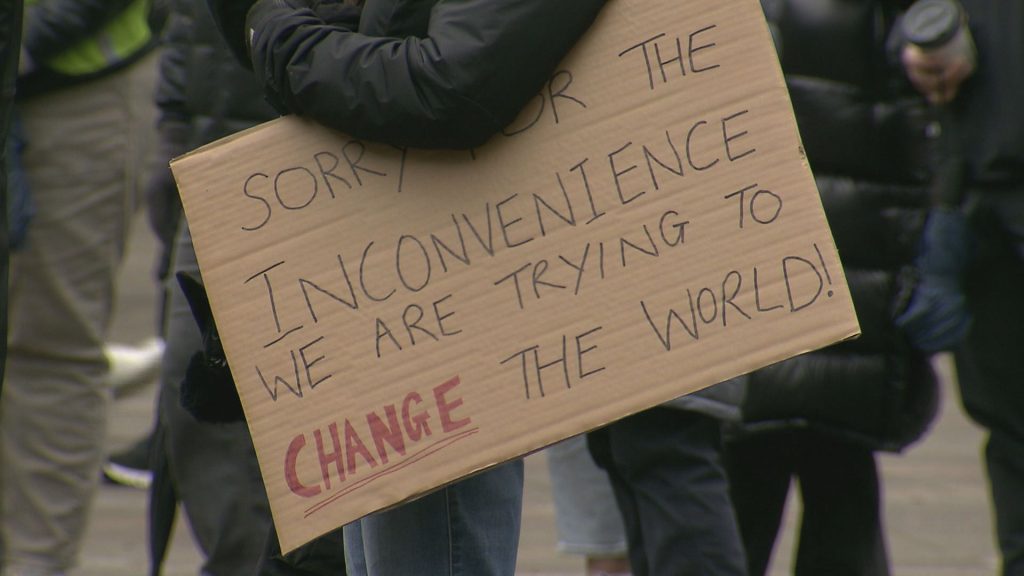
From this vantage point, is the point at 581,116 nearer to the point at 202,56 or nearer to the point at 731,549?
the point at 731,549

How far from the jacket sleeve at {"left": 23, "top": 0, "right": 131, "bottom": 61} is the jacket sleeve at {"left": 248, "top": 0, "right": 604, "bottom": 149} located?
2018mm

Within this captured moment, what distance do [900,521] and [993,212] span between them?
189 centimetres

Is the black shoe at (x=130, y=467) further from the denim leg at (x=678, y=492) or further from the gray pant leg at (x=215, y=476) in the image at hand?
the denim leg at (x=678, y=492)

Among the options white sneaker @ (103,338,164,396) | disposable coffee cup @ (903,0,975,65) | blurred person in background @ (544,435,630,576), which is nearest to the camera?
disposable coffee cup @ (903,0,975,65)

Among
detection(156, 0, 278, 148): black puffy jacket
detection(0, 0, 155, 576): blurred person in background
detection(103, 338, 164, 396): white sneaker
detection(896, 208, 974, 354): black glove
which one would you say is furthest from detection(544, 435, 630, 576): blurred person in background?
detection(103, 338, 164, 396): white sneaker

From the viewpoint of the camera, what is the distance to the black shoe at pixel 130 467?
5.34 m

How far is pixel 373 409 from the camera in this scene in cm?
230

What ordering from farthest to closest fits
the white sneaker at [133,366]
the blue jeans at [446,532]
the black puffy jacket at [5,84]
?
1. the white sneaker at [133,366]
2. the black puffy jacket at [5,84]
3. the blue jeans at [446,532]

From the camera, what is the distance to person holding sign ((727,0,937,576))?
339 centimetres

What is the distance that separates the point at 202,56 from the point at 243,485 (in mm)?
916

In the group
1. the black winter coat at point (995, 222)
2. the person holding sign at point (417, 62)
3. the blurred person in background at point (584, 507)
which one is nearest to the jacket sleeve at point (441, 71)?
the person holding sign at point (417, 62)

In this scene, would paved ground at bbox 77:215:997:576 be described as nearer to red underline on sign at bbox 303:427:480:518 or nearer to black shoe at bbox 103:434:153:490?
black shoe at bbox 103:434:153:490

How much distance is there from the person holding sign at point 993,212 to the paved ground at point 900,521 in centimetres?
104

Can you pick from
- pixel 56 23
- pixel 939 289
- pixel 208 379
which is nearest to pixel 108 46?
pixel 56 23
